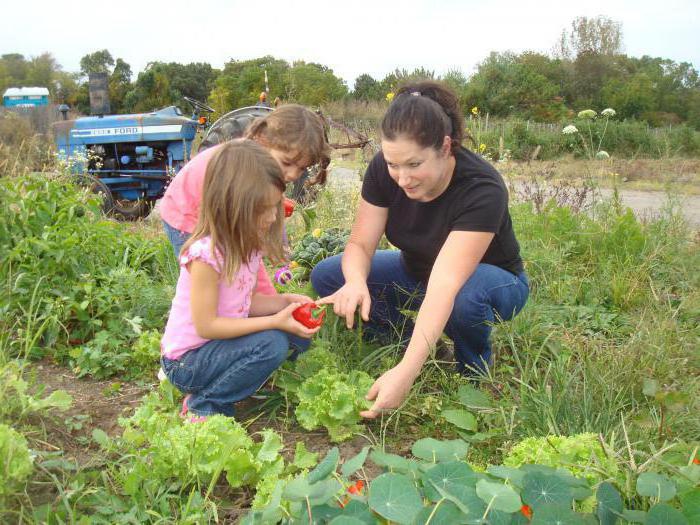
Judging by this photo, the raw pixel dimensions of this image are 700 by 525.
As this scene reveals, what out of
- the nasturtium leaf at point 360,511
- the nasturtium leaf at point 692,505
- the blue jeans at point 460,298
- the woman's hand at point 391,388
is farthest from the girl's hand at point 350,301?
the nasturtium leaf at point 692,505

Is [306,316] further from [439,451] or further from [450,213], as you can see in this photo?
[439,451]

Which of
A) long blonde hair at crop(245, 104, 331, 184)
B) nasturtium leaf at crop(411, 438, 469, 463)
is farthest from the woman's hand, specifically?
long blonde hair at crop(245, 104, 331, 184)

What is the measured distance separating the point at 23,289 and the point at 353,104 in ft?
53.2

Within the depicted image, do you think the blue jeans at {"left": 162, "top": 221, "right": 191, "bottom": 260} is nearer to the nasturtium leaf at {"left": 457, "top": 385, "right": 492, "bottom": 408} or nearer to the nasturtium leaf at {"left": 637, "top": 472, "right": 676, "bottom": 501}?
the nasturtium leaf at {"left": 457, "top": 385, "right": 492, "bottom": 408}

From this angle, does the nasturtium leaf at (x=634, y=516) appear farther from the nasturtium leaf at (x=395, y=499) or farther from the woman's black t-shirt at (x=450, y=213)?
the woman's black t-shirt at (x=450, y=213)

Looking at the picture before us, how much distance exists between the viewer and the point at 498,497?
1.11 m

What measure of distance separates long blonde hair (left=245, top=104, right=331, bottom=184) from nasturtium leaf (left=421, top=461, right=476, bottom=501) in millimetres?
1633

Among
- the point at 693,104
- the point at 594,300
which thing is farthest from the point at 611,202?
the point at 693,104

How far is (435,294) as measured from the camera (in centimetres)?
218

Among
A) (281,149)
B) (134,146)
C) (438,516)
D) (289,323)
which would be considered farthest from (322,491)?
(134,146)

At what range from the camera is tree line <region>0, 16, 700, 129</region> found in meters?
19.8

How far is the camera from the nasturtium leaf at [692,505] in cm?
115

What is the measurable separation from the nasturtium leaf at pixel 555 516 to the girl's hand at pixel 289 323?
1.27 m

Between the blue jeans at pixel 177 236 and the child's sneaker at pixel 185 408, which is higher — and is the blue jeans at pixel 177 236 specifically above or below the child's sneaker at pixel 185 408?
above
